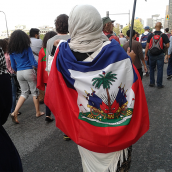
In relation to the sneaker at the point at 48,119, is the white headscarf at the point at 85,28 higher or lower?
higher

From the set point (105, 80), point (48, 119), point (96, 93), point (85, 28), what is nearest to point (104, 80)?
point (105, 80)

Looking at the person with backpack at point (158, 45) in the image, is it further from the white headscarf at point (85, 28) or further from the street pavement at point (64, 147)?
the white headscarf at point (85, 28)

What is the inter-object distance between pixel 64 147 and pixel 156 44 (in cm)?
443

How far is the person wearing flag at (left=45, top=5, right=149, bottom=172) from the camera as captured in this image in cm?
165

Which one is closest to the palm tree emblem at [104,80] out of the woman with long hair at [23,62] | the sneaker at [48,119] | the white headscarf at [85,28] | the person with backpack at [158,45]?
the white headscarf at [85,28]

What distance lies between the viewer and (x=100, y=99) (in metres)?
1.69

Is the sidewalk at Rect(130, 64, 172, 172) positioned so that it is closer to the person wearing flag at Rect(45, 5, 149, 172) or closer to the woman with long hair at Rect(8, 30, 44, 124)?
the person wearing flag at Rect(45, 5, 149, 172)

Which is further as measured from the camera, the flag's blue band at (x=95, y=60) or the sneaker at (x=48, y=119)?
the sneaker at (x=48, y=119)

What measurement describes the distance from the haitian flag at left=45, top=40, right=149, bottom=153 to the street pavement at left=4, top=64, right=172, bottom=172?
114 cm

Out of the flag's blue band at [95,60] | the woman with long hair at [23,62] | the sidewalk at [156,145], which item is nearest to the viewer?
the flag's blue band at [95,60]

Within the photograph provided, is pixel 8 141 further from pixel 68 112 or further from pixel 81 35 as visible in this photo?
pixel 81 35

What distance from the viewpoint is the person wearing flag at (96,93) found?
1.65m

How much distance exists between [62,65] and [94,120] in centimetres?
54

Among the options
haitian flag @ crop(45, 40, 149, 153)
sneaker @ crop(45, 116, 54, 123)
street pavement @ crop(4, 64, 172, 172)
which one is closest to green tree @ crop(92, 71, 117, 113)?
haitian flag @ crop(45, 40, 149, 153)
